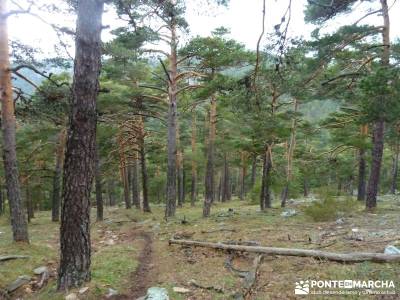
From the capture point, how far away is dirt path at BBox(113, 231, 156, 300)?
641 centimetres

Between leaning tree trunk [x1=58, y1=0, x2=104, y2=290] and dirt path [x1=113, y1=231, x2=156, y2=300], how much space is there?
3.24 feet

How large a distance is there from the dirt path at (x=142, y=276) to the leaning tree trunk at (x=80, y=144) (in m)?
0.99

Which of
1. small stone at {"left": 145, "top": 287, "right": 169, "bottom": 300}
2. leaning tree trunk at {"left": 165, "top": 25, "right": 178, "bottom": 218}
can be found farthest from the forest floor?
leaning tree trunk at {"left": 165, "top": 25, "right": 178, "bottom": 218}

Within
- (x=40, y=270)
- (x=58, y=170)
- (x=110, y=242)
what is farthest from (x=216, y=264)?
(x=58, y=170)

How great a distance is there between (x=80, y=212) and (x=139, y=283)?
6.41 ft

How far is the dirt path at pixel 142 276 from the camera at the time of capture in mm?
6406

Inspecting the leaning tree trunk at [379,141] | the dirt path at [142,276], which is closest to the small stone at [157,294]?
the dirt path at [142,276]

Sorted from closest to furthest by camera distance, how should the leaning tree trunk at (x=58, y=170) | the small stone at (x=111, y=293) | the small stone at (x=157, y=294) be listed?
the small stone at (x=157, y=294) → the small stone at (x=111, y=293) → the leaning tree trunk at (x=58, y=170)

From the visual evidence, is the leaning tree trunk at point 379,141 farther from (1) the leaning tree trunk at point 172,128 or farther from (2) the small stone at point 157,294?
(2) the small stone at point 157,294

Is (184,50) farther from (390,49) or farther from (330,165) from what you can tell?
(330,165)

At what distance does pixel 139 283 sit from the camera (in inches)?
277

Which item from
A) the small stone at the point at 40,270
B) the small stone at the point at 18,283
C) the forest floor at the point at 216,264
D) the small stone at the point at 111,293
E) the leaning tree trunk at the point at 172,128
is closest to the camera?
the forest floor at the point at 216,264

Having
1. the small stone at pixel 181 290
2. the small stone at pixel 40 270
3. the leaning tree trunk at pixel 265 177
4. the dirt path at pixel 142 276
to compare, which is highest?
the leaning tree trunk at pixel 265 177

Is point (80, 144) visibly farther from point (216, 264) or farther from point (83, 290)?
point (216, 264)
